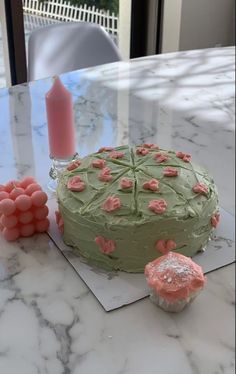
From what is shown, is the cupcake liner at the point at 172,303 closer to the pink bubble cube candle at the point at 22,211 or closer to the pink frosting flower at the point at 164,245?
the pink frosting flower at the point at 164,245

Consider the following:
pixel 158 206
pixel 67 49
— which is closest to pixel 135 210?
pixel 158 206

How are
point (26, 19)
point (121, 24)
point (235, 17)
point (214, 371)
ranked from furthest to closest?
point (235, 17), point (121, 24), point (26, 19), point (214, 371)

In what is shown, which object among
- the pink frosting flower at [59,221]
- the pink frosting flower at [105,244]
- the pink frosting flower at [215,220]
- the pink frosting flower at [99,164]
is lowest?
the pink frosting flower at [59,221]

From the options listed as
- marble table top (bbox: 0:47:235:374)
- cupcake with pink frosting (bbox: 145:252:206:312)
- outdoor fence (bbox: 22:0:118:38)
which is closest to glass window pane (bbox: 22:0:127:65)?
outdoor fence (bbox: 22:0:118:38)

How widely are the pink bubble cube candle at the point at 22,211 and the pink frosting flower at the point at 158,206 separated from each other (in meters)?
0.17

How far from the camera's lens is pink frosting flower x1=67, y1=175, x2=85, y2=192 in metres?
0.67

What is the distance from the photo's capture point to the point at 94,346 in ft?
1.81

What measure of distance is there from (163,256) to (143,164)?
0.15 metres

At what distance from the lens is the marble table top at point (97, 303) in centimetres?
52

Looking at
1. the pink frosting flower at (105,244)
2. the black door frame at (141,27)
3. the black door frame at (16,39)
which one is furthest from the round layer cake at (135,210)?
Result: the black door frame at (141,27)

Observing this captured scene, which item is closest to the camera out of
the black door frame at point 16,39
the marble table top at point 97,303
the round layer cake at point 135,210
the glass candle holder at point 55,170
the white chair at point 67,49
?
the marble table top at point 97,303

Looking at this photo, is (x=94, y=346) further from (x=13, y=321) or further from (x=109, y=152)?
(x=109, y=152)

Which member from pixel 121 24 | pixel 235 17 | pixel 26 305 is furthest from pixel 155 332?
pixel 235 17

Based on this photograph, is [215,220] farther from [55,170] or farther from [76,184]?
[55,170]
